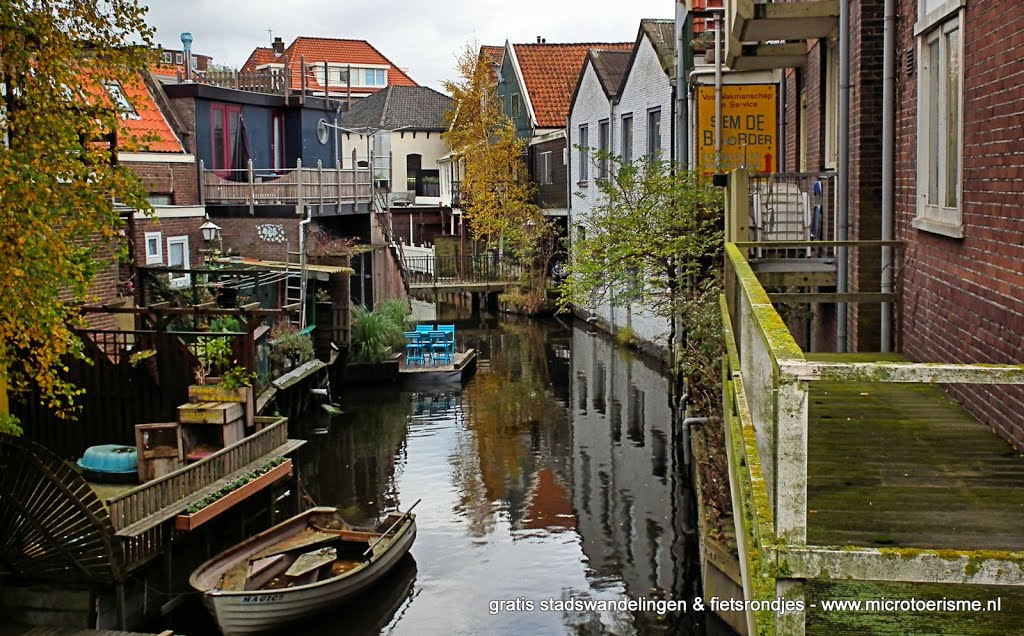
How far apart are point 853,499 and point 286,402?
65.0 feet

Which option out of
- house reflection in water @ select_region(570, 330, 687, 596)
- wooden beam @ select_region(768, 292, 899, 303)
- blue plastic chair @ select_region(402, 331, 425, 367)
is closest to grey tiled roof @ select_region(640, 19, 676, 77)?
house reflection in water @ select_region(570, 330, 687, 596)

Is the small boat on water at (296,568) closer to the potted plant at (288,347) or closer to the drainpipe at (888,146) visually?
the drainpipe at (888,146)

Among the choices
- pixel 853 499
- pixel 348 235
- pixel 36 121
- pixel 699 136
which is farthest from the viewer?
pixel 348 235

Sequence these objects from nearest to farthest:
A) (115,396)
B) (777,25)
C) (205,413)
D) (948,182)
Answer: (948,182)
(777,25)
(205,413)
(115,396)

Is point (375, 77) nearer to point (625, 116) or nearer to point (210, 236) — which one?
point (625, 116)

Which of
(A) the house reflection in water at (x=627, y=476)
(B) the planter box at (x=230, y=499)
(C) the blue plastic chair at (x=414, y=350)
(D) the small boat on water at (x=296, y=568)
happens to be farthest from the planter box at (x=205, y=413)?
(C) the blue plastic chair at (x=414, y=350)

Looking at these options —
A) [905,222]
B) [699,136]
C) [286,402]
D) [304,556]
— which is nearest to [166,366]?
[304,556]

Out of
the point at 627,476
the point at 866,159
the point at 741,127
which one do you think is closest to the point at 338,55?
the point at 741,127

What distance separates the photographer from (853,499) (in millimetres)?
5055

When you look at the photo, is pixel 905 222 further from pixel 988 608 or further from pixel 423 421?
pixel 423 421

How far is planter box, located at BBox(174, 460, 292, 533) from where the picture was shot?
12.5 m

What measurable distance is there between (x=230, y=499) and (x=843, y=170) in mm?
8052

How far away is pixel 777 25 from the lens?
13.8 m

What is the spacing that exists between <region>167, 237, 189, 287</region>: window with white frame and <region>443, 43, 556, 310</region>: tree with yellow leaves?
15198 millimetres
